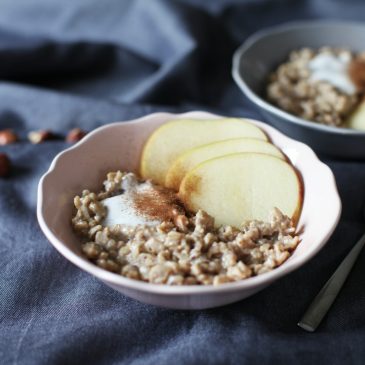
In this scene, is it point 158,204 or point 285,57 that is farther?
point 285,57

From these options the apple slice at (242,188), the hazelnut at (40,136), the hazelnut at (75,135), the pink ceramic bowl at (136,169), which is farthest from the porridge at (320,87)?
the hazelnut at (40,136)

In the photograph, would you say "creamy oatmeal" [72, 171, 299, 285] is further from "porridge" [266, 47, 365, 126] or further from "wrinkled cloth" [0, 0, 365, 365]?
"porridge" [266, 47, 365, 126]

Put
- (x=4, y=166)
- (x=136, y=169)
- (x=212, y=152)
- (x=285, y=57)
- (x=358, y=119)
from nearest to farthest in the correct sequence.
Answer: (x=212, y=152), (x=136, y=169), (x=4, y=166), (x=358, y=119), (x=285, y=57)

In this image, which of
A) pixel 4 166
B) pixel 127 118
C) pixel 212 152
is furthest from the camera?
pixel 127 118

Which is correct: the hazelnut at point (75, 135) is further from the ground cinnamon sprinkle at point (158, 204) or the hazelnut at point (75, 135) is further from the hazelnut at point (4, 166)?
the ground cinnamon sprinkle at point (158, 204)

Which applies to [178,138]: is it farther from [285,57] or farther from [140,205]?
[285,57]

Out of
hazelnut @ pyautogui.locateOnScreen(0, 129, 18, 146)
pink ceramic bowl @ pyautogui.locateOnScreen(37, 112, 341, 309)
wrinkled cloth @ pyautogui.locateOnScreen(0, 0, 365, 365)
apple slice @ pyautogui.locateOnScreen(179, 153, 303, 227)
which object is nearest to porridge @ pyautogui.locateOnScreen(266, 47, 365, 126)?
wrinkled cloth @ pyautogui.locateOnScreen(0, 0, 365, 365)

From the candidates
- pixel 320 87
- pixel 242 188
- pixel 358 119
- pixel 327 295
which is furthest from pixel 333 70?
pixel 327 295
